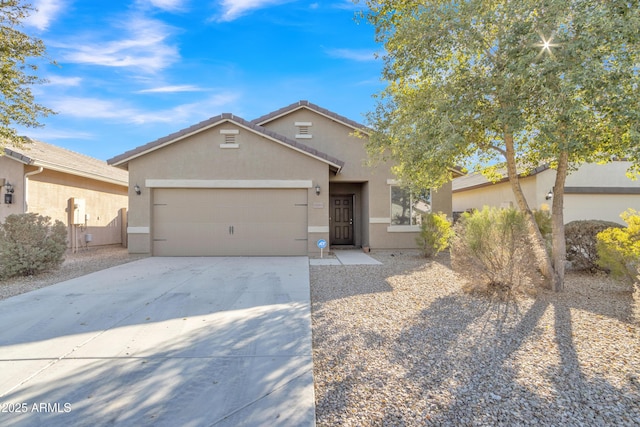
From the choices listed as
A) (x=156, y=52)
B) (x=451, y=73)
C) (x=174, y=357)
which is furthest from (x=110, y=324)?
(x=156, y=52)

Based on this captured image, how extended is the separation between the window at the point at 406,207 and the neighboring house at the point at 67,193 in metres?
11.6

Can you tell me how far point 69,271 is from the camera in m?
8.95

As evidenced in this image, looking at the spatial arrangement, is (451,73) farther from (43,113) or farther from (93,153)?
(93,153)

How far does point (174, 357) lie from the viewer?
370cm

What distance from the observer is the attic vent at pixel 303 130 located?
1380 centimetres

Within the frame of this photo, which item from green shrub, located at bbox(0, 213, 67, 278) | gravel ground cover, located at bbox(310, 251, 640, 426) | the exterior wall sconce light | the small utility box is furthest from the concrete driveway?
the small utility box

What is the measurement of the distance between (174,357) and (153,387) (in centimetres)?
63

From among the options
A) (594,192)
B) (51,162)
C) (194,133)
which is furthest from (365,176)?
(51,162)

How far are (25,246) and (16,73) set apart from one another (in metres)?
4.38

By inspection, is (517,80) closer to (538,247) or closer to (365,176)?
(538,247)

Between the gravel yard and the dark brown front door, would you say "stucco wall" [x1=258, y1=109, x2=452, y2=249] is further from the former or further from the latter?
the gravel yard

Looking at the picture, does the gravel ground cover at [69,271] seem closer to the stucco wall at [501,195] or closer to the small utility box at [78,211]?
the small utility box at [78,211]

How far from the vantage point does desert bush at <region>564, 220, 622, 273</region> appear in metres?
8.23

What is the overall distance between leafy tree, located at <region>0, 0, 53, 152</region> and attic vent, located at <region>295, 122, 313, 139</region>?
7.91 m
